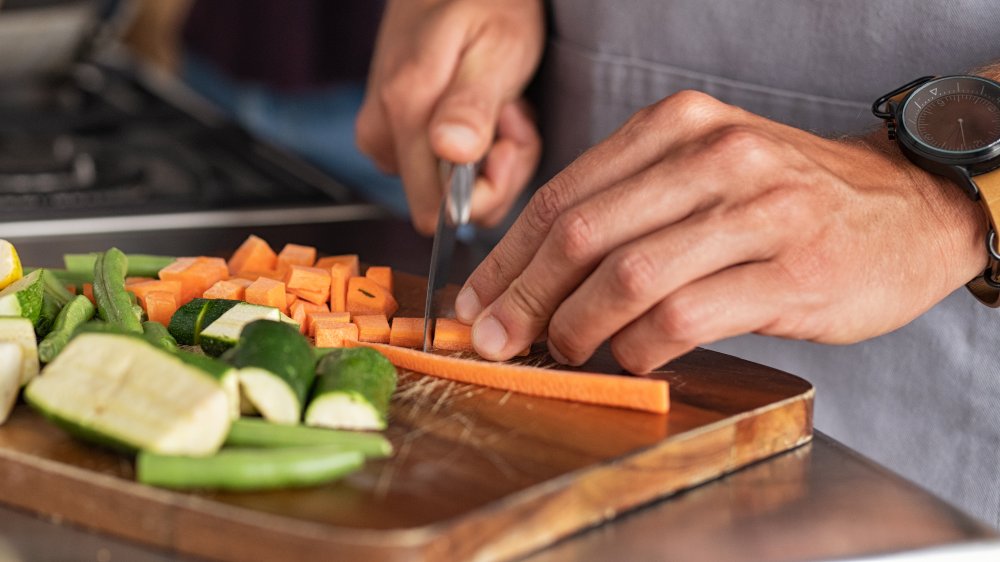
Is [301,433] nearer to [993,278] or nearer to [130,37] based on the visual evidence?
[993,278]

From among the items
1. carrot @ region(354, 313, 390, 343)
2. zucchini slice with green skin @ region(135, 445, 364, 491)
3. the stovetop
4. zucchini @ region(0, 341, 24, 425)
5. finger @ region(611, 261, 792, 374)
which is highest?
finger @ region(611, 261, 792, 374)

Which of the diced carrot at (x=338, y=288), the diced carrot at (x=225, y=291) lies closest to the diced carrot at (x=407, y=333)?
the diced carrot at (x=338, y=288)

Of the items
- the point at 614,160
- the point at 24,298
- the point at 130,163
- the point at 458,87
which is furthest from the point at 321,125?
the point at 614,160

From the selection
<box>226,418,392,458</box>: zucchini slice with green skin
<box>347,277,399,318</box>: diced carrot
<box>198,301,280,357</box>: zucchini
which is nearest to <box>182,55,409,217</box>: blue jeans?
<box>347,277,399,318</box>: diced carrot

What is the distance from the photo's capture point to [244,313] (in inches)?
61.9

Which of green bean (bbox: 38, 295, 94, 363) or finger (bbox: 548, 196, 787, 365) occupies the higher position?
finger (bbox: 548, 196, 787, 365)

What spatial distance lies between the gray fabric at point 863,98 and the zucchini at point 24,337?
1154 millimetres

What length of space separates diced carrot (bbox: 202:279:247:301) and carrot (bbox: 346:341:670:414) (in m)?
0.26

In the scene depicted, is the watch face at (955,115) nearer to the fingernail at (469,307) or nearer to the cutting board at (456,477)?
the cutting board at (456,477)

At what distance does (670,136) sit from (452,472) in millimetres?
528

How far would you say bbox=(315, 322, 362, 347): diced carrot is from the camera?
161 cm

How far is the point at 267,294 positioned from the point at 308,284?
72mm

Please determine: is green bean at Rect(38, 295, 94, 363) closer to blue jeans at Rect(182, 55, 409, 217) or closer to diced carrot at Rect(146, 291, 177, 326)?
diced carrot at Rect(146, 291, 177, 326)

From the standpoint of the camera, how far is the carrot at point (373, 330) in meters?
1.67
